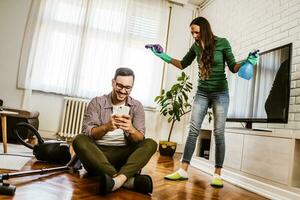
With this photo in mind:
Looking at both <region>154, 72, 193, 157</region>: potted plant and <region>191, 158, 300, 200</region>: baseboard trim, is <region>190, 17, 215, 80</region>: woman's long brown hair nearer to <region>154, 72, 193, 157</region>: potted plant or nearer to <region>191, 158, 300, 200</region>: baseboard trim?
<region>191, 158, 300, 200</region>: baseboard trim

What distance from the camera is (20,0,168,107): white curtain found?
3.91 m

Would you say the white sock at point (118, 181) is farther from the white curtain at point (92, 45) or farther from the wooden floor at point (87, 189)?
the white curtain at point (92, 45)

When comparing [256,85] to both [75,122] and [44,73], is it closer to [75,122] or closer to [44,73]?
[75,122]

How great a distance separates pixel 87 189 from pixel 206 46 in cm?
126

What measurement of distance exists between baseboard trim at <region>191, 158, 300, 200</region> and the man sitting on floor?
889mm

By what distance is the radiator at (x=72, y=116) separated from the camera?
388cm

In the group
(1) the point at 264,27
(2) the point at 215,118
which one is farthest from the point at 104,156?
(1) the point at 264,27

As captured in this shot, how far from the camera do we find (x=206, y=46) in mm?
1975

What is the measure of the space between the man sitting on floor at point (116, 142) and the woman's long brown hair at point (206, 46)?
2.04ft

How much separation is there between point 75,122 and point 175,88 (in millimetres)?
1509

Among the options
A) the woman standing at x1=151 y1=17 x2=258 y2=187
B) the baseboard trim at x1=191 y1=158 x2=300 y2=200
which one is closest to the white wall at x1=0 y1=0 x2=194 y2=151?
the baseboard trim at x1=191 y1=158 x2=300 y2=200

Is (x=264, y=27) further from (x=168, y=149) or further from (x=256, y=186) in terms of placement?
(x=168, y=149)

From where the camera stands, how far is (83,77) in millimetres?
4004

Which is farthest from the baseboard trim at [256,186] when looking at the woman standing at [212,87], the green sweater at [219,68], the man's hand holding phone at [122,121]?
the man's hand holding phone at [122,121]
